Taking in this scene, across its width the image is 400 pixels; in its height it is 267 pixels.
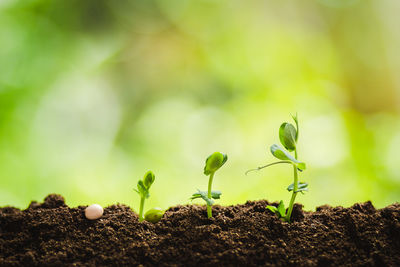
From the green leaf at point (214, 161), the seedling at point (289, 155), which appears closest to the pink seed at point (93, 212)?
the green leaf at point (214, 161)

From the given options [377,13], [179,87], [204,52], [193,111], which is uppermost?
[377,13]

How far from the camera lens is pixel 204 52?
2.41 m

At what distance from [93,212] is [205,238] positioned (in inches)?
9.9

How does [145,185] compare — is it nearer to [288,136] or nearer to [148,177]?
[148,177]

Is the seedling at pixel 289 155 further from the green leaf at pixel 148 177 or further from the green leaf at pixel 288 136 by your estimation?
the green leaf at pixel 148 177

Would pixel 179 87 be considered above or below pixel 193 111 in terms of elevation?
above

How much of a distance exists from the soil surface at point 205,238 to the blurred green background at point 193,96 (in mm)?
1331

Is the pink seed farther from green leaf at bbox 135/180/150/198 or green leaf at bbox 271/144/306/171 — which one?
green leaf at bbox 271/144/306/171

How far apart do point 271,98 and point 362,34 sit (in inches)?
26.3

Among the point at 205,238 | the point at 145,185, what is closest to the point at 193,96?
the point at 145,185

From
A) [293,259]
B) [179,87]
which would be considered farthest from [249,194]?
[293,259]

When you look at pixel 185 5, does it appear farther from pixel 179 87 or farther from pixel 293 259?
pixel 293 259

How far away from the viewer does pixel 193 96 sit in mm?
2363

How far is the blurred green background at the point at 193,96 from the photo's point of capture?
87.6 inches
